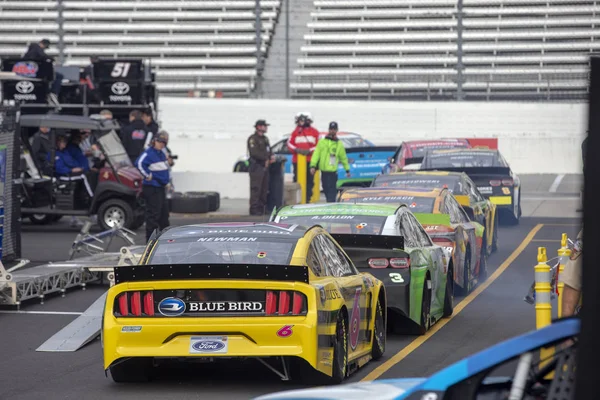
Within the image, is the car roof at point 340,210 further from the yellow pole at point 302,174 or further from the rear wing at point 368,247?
the yellow pole at point 302,174

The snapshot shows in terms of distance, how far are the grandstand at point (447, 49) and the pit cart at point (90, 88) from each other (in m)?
10.3

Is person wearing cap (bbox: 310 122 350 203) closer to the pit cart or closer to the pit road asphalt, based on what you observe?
the pit cart

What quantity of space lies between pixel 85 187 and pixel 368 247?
11.2m

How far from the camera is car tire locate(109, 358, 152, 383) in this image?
337 inches

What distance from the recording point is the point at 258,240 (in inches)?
352

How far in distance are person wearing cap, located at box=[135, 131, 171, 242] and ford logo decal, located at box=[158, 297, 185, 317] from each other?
9.93 meters

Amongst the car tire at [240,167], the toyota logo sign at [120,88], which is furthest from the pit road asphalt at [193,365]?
the car tire at [240,167]

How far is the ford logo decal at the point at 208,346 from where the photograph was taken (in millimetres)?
8125

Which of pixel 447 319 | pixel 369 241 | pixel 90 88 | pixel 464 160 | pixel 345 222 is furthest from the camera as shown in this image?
pixel 90 88

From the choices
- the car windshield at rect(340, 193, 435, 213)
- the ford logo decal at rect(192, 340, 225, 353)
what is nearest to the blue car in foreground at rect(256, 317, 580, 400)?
the ford logo decal at rect(192, 340, 225, 353)

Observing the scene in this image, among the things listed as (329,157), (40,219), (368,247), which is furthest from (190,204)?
(368,247)

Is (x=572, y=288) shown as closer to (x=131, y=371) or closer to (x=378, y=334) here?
(x=378, y=334)

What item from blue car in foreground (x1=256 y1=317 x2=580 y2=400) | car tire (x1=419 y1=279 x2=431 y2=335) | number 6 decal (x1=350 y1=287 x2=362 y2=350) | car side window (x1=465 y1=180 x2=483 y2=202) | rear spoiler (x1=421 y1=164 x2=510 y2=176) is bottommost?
car tire (x1=419 y1=279 x2=431 y2=335)

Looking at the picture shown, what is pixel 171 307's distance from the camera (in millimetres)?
8250
